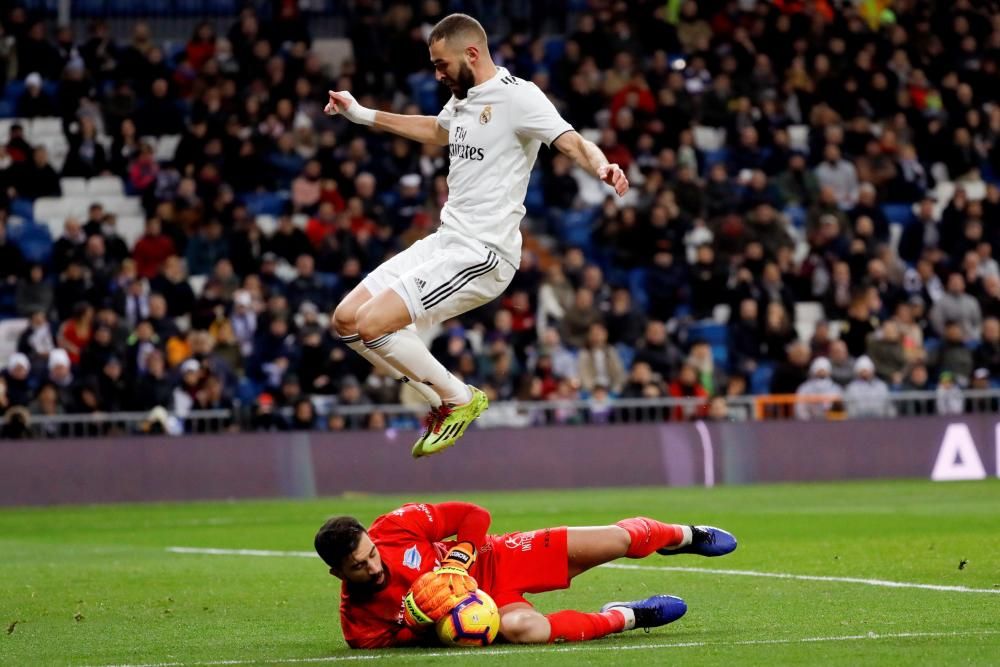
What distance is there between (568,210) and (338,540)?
59.5 ft

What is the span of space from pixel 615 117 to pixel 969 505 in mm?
11030

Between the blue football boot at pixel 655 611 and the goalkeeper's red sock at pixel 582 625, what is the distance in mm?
79

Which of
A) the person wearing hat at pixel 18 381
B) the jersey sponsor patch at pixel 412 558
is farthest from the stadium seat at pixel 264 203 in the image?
the jersey sponsor patch at pixel 412 558

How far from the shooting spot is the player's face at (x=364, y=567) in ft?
26.2

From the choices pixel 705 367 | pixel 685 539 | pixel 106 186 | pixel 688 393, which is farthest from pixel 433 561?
pixel 106 186

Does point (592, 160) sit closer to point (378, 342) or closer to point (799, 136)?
point (378, 342)

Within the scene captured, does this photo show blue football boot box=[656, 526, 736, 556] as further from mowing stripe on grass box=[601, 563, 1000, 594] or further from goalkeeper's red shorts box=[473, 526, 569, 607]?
mowing stripe on grass box=[601, 563, 1000, 594]

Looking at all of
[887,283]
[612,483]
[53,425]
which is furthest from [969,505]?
[53,425]

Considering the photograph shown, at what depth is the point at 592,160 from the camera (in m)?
8.95

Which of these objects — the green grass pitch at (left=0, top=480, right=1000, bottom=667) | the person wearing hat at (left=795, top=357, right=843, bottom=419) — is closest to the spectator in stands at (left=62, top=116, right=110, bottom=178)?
the green grass pitch at (left=0, top=480, right=1000, bottom=667)

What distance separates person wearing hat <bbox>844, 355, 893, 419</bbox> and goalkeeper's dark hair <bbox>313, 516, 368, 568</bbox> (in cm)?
1574

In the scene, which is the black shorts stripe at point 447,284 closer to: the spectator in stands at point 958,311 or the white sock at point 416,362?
the white sock at point 416,362

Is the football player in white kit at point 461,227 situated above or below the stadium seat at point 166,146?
below

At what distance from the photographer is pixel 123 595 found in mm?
11414
